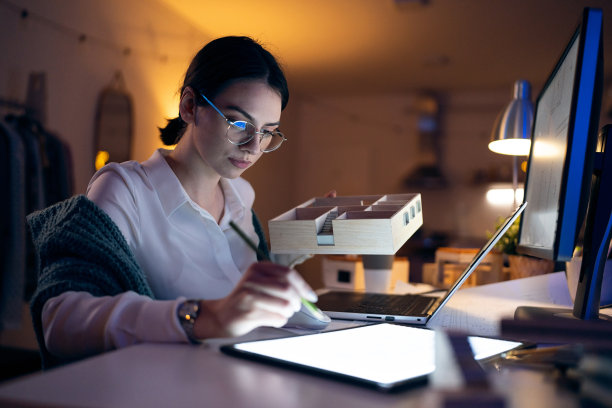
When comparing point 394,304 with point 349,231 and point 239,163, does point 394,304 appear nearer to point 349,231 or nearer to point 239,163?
point 349,231

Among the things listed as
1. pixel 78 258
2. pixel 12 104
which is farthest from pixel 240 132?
pixel 12 104

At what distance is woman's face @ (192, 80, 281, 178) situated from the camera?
1119 millimetres

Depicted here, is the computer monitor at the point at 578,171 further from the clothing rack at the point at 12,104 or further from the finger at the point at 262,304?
the clothing rack at the point at 12,104

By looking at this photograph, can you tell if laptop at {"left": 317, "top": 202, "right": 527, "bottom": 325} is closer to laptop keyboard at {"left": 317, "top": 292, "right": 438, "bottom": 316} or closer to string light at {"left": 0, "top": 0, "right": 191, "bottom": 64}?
laptop keyboard at {"left": 317, "top": 292, "right": 438, "bottom": 316}

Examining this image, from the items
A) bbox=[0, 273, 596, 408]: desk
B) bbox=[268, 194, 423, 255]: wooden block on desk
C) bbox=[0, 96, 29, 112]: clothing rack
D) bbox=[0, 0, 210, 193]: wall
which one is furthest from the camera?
bbox=[0, 0, 210, 193]: wall

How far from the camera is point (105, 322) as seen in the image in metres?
0.69

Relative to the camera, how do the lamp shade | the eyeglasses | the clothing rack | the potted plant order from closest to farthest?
the eyeglasses, the potted plant, the lamp shade, the clothing rack

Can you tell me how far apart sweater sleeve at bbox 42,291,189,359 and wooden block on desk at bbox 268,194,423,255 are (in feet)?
1.18

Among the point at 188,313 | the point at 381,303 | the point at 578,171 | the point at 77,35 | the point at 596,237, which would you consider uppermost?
the point at 77,35

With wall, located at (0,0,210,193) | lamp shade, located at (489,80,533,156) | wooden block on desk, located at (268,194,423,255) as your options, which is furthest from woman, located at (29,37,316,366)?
wall, located at (0,0,210,193)

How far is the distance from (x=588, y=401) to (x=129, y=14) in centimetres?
388

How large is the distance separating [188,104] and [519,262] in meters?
1.12

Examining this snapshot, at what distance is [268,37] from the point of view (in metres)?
4.66

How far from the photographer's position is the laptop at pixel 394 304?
95 cm
